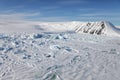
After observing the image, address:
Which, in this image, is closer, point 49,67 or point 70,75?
point 70,75

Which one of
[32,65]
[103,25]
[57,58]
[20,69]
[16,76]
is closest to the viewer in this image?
[16,76]

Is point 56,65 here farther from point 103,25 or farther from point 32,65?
point 103,25

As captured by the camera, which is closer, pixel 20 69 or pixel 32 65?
pixel 20 69

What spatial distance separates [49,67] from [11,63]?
110 centimetres

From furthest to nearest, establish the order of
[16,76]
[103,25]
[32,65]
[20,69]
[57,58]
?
[103,25]
[57,58]
[32,65]
[20,69]
[16,76]

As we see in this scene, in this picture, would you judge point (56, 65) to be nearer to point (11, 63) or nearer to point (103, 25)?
point (11, 63)

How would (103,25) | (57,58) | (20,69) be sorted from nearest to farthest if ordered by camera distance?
1. (20,69)
2. (57,58)
3. (103,25)

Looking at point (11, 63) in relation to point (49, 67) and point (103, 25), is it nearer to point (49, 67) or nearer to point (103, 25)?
point (49, 67)

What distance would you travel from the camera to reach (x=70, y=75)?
15.9ft

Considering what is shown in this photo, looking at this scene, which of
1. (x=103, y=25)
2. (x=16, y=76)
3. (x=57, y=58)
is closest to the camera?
(x=16, y=76)

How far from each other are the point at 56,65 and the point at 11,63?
1244 millimetres

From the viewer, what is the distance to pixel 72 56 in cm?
672

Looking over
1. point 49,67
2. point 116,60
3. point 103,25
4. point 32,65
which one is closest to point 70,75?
point 49,67

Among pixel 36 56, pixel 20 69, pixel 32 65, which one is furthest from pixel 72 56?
pixel 20 69
